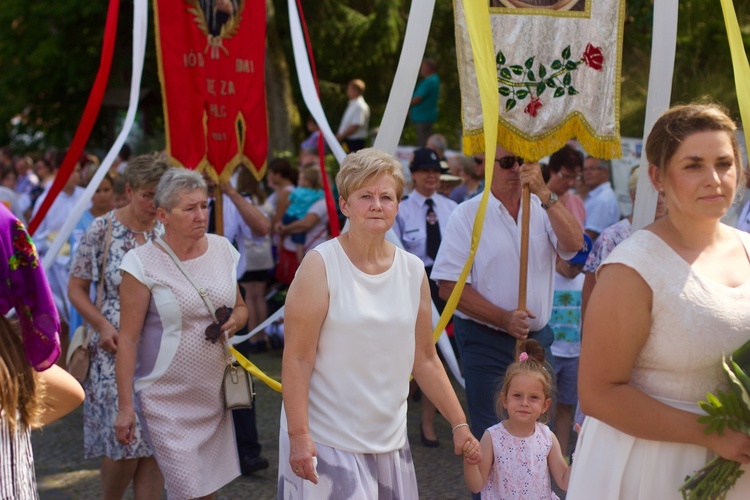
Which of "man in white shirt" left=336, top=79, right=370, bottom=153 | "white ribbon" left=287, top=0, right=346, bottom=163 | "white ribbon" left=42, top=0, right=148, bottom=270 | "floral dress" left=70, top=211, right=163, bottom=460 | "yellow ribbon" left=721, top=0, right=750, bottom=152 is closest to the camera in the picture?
"yellow ribbon" left=721, top=0, right=750, bottom=152

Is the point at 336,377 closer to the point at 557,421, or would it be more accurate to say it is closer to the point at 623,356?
the point at 623,356

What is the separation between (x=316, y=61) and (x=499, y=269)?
54.8ft

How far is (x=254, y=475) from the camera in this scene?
21.5ft

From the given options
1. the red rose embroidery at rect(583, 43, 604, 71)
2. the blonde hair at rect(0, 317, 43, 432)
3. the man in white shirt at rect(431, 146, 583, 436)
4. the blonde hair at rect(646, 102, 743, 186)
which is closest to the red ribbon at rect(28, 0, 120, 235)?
the man in white shirt at rect(431, 146, 583, 436)

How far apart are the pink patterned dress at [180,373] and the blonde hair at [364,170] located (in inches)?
54.4

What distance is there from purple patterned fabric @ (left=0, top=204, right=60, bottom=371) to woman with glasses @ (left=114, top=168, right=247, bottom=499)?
6.92 feet

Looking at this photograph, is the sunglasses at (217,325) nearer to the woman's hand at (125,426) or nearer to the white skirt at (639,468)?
the woman's hand at (125,426)

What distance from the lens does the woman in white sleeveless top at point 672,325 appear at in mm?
2652

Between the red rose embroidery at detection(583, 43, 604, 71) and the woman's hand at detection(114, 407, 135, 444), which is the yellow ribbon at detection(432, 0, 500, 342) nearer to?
the red rose embroidery at detection(583, 43, 604, 71)

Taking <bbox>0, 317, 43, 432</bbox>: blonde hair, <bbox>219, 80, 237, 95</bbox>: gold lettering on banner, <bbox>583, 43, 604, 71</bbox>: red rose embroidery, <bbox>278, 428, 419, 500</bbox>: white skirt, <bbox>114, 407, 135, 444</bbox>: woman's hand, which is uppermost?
<bbox>583, 43, 604, 71</bbox>: red rose embroidery

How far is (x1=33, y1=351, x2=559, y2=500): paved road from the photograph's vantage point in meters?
6.21

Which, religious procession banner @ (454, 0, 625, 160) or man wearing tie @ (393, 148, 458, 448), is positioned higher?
religious procession banner @ (454, 0, 625, 160)

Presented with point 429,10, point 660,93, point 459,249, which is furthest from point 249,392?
point 660,93

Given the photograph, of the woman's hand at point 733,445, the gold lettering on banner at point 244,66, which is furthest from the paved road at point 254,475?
the woman's hand at point 733,445
